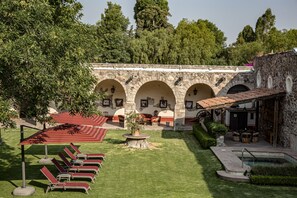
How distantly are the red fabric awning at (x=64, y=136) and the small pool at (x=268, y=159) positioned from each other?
8.04 metres

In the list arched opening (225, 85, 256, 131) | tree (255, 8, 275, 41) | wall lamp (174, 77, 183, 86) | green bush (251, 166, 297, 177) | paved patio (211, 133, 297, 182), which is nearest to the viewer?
green bush (251, 166, 297, 177)

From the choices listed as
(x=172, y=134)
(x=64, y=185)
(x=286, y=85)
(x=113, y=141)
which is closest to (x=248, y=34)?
(x=172, y=134)

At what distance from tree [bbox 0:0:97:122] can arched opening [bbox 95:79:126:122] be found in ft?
57.1

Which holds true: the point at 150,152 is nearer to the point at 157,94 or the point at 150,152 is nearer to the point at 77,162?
the point at 77,162

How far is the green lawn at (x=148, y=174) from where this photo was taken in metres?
12.6

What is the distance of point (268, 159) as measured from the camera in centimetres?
1797

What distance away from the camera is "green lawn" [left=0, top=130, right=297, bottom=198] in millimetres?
12641

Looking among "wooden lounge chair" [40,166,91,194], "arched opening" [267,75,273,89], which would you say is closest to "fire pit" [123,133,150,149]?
"wooden lounge chair" [40,166,91,194]

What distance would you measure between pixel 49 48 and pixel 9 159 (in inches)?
359

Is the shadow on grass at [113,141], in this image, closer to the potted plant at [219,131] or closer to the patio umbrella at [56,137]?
the potted plant at [219,131]

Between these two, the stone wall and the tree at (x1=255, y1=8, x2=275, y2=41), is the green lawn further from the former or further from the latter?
the tree at (x1=255, y1=8, x2=275, y2=41)

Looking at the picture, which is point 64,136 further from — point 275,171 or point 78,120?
point 275,171

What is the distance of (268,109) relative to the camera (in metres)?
22.4

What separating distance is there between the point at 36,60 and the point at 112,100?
67.3 feet
